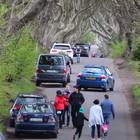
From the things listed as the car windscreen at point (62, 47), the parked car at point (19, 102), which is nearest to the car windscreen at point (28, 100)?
the parked car at point (19, 102)

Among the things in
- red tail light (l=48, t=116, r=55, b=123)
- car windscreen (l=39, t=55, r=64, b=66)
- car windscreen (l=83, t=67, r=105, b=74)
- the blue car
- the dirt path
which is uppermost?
car windscreen (l=39, t=55, r=64, b=66)

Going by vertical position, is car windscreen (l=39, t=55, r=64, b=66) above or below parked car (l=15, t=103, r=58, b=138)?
above

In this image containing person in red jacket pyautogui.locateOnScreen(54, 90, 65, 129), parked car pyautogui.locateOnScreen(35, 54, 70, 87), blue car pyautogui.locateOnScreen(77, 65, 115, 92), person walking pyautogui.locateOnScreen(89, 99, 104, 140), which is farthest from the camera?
parked car pyautogui.locateOnScreen(35, 54, 70, 87)

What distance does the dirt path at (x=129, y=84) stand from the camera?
1158 inches

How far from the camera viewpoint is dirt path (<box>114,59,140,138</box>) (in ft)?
96.5

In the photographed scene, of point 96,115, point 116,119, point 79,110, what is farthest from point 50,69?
point 96,115

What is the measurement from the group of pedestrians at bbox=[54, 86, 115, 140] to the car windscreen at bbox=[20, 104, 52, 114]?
1053mm

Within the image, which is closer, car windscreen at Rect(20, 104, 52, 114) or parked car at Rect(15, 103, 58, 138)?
parked car at Rect(15, 103, 58, 138)

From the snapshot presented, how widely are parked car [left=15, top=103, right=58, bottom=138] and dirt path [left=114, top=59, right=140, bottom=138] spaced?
140 inches

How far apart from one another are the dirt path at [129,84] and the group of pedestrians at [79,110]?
170cm

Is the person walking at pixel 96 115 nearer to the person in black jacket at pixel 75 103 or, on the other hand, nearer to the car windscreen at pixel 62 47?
the person in black jacket at pixel 75 103

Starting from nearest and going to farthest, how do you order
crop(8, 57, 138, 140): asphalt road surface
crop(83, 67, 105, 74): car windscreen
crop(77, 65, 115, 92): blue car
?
1. crop(8, 57, 138, 140): asphalt road surface
2. crop(77, 65, 115, 92): blue car
3. crop(83, 67, 105, 74): car windscreen

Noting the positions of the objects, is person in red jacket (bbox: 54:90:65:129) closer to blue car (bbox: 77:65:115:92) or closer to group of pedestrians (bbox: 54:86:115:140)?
group of pedestrians (bbox: 54:86:115:140)

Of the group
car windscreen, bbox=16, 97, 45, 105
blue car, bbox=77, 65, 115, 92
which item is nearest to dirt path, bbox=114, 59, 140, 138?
blue car, bbox=77, 65, 115, 92
